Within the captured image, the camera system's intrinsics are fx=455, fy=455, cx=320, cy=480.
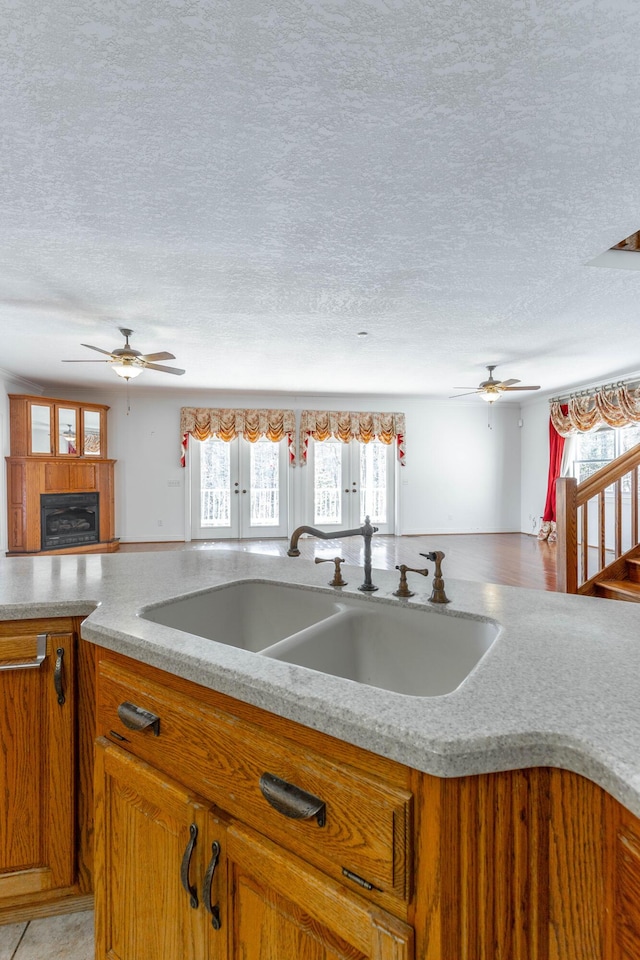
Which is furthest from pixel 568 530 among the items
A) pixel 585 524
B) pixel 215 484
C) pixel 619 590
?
pixel 215 484

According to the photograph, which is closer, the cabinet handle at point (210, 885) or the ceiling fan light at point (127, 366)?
the cabinet handle at point (210, 885)

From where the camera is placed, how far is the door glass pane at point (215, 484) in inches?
315

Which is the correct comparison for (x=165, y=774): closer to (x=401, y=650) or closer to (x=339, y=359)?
(x=401, y=650)

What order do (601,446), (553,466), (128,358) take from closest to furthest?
(128,358)
(601,446)
(553,466)

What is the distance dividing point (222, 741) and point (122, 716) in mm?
305

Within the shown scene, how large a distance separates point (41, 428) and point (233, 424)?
2831 mm

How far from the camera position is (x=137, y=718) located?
3.16 ft

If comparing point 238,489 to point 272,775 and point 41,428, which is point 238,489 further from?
point 272,775

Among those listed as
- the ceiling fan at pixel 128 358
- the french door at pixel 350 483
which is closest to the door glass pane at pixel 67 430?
the ceiling fan at pixel 128 358

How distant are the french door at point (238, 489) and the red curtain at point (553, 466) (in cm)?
456

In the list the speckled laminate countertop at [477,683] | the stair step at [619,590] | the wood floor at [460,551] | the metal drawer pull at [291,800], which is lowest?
the wood floor at [460,551]

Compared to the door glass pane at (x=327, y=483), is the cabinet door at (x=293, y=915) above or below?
below

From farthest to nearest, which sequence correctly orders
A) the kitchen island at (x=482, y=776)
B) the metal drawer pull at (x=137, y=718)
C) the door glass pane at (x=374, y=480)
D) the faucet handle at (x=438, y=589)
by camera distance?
1. the door glass pane at (x=374, y=480)
2. the faucet handle at (x=438, y=589)
3. the metal drawer pull at (x=137, y=718)
4. the kitchen island at (x=482, y=776)

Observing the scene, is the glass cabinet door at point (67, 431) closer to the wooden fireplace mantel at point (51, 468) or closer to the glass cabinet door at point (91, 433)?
the wooden fireplace mantel at point (51, 468)
